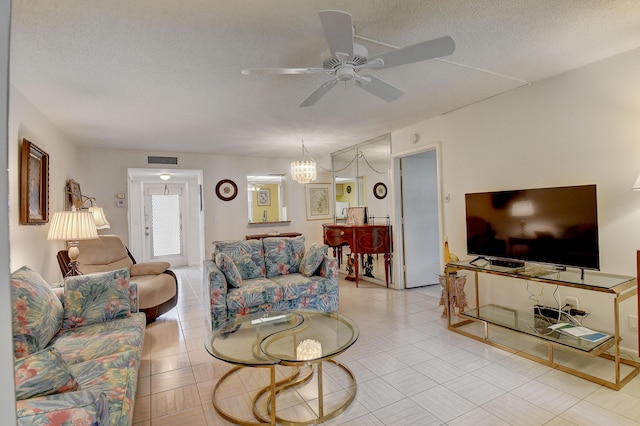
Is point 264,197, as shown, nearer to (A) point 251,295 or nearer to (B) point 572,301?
(A) point 251,295

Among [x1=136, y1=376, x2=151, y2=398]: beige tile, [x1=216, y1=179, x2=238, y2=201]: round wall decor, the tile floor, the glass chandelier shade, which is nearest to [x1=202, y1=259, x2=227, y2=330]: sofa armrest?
the tile floor

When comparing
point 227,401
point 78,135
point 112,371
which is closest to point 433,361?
point 227,401

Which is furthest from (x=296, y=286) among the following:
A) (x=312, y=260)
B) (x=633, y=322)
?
(x=633, y=322)

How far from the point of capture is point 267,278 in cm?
386

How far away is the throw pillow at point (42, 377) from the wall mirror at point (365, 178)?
437 centimetres

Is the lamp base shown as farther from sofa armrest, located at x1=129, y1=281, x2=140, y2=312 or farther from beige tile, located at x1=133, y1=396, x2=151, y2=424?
beige tile, located at x1=133, y1=396, x2=151, y2=424

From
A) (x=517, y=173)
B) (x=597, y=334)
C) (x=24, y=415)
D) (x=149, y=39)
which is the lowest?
(x=597, y=334)

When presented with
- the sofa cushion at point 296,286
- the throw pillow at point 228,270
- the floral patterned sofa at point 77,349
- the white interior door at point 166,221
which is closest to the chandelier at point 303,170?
the sofa cushion at point 296,286

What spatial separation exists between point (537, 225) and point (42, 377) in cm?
334

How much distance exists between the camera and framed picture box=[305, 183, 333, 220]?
6879mm

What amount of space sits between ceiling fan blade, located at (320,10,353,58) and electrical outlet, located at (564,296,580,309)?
9.10 ft

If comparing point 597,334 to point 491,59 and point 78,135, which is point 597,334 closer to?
point 491,59

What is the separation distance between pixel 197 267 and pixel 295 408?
6047mm

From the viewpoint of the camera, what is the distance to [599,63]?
2562mm
